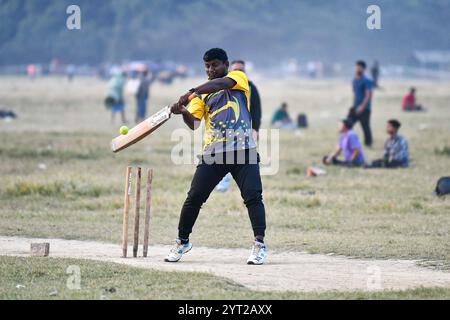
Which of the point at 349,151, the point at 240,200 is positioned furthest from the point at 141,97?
the point at 240,200

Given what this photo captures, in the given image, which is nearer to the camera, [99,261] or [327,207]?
[99,261]

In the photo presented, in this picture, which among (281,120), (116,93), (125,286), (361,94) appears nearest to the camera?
(125,286)

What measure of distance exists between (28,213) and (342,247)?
16.8ft

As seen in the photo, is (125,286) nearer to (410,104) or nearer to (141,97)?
(141,97)

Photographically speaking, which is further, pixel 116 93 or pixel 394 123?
pixel 116 93

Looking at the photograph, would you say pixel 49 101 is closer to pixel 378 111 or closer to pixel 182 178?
pixel 378 111

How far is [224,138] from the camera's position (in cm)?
1060

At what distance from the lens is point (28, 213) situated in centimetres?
1542

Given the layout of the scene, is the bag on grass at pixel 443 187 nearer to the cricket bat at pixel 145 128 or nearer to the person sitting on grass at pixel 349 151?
the person sitting on grass at pixel 349 151

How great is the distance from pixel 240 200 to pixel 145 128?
621cm

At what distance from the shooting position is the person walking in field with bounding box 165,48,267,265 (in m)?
10.6
